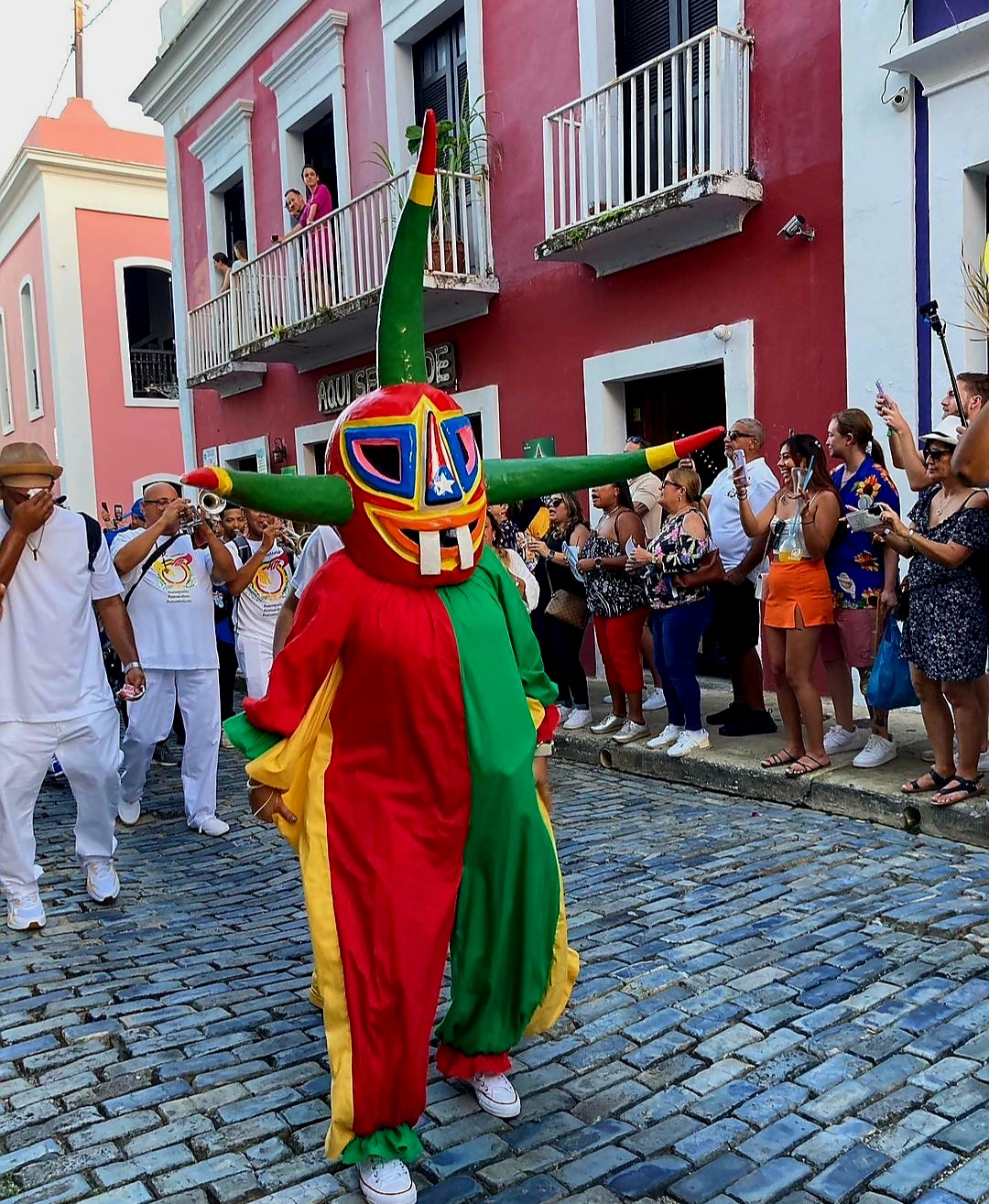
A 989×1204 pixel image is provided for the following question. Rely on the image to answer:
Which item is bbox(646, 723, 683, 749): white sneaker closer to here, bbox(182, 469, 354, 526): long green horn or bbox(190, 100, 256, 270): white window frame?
bbox(182, 469, 354, 526): long green horn

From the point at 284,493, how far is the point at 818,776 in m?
3.93

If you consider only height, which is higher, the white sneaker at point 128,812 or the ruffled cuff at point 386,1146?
the ruffled cuff at point 386,1146

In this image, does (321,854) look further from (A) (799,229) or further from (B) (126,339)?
(B) (126,339)

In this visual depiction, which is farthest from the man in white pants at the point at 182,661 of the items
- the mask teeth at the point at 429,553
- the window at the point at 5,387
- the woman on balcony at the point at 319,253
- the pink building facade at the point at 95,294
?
the window at the point at 5,387

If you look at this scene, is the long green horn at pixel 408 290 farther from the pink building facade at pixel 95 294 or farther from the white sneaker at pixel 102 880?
the pink building facade at pixel 95 294

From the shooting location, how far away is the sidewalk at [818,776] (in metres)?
4.97

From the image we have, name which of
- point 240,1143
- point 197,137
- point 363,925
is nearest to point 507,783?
point 363,925

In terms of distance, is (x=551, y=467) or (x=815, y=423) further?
(x=815, y=423)

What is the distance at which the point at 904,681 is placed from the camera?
5324mm

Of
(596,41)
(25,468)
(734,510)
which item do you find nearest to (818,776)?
(734,510)

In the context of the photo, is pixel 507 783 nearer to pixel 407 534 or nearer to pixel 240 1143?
pixel 407 534

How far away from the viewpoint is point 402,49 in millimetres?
11430

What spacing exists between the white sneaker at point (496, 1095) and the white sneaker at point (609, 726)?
4.45 metres

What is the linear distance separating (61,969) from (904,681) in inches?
156
